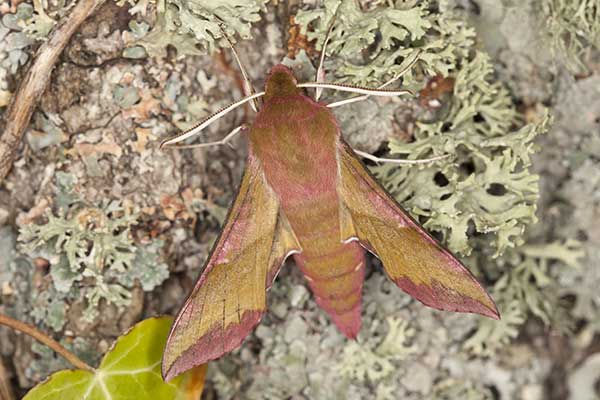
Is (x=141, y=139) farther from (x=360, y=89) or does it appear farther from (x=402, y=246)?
(x=402, y=246)

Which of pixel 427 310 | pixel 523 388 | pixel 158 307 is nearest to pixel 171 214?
pixel 158 307

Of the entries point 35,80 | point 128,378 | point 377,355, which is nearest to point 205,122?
point 35,80

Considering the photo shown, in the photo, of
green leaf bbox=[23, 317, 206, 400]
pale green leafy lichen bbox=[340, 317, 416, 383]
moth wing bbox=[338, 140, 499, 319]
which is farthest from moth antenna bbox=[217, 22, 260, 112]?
pale green leafy lichen bbox=[340, 317, 416, 383]

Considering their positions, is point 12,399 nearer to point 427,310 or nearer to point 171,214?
point 171,214

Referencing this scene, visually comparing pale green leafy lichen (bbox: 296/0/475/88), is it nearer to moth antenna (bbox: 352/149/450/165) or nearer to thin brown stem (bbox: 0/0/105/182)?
moth antenna (bbox: 352/149/450/165)

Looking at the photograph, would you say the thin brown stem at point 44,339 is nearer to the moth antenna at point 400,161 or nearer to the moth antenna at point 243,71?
the moth antenna at point 243,71

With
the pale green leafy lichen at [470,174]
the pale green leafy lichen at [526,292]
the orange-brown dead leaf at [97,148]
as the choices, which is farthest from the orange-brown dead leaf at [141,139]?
the pale green leafy lichen at [526,292]
